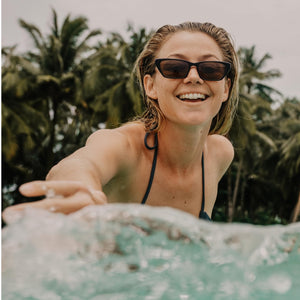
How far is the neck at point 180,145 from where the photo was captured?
241 centimetres

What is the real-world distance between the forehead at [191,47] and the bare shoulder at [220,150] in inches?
28.1

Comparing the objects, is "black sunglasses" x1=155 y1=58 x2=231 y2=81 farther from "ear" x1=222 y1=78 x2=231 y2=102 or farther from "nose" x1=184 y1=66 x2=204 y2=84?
"ear" x1=222 y1=78 x2=231 y2=102

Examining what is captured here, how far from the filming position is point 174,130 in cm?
242

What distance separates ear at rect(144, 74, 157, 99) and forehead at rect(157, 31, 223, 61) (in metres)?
0.17

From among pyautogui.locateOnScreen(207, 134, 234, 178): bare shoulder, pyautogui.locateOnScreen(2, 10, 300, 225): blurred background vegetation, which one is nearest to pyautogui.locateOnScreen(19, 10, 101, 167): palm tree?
pyautogui.locateOnScreen(2, 10, 300, 225): blurred background vegetation

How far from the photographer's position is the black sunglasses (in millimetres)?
2197

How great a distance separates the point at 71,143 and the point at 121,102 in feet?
14.3

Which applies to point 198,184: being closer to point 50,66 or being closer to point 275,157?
point 50,66

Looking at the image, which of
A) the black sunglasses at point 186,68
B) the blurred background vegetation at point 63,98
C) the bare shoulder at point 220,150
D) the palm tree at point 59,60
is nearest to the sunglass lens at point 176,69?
the black sunglasses at point 186,68

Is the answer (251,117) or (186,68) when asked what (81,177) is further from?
(251,117)

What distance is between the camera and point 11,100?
68.7ft

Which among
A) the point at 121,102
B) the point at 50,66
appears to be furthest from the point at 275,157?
the point at 50,66

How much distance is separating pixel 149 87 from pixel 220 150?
0.74 metres

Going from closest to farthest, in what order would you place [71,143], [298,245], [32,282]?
[32,282], [298,245], [71,143]
